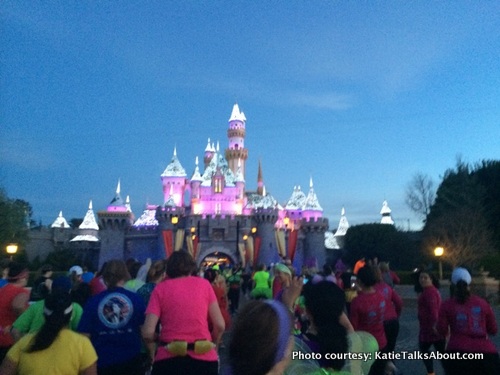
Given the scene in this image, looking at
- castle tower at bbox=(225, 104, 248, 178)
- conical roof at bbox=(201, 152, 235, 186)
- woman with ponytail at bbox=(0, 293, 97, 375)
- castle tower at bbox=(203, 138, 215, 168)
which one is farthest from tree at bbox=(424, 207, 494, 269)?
castle tower at bbox=(203, 138, 215, 168)

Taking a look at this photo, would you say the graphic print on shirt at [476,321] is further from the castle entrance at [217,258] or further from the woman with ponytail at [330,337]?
the castle entrance at [217,258]

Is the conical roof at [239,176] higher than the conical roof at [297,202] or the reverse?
higher

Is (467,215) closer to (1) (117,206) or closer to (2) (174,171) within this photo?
(2) (174,171)

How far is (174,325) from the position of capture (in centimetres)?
367

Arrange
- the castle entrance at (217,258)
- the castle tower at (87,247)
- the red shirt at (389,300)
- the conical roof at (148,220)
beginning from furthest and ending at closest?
1. the castle tower at (87,247)
2. the conical roof at (148,220)
3. the castle entrance at (217,258)
4. the red shirt at (389,300)

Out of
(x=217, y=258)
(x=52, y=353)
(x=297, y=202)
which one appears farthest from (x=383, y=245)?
(x=52, y=353)

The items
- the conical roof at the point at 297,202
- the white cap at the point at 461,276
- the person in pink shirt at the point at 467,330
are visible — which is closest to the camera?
the person in pink shirt at the point at 467,330

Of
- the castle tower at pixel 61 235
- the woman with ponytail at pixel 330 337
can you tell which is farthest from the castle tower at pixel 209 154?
the woman with ponytail at pixel 330 337

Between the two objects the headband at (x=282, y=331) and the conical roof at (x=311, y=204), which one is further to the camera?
the conical roof at (x=311, y=204)

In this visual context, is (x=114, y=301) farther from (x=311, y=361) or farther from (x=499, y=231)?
(x=499, y=231)

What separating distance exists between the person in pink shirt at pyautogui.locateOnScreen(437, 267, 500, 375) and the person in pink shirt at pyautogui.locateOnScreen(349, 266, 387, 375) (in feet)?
1.93

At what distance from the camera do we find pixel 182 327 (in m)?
3.66

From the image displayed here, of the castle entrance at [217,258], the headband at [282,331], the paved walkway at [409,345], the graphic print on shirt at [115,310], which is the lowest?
the paved walkway at [409,345]

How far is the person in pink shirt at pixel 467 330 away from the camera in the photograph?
14.1 ft
